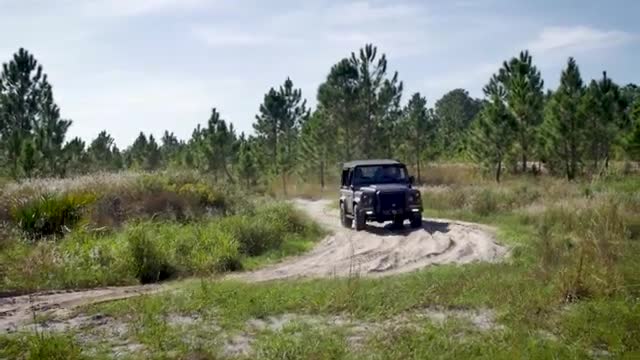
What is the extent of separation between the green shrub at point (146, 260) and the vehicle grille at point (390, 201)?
313 inches

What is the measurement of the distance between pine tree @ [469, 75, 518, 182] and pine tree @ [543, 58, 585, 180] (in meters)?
2.59

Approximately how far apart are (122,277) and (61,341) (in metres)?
5.79

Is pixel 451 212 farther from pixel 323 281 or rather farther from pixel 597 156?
pixel 597 156

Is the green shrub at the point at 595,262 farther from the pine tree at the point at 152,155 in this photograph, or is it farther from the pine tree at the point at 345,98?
the pine tree at the point at 152,155

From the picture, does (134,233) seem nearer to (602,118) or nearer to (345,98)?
(345,98)

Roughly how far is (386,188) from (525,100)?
27365 millimetres

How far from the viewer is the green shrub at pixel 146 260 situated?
12.8m

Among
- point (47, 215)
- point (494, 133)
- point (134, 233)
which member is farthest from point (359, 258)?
point (494, 133)

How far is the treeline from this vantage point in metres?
40.2

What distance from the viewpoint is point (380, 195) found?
64.0 ft

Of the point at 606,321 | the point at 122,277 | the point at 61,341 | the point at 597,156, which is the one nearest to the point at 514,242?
the point at 606,321

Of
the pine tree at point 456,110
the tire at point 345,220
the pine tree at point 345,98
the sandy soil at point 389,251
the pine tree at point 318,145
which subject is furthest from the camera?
the pine tree at point 456,110

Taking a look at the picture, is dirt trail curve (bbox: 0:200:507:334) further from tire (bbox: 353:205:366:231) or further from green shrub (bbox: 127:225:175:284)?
green shrub (bbox: 127:225:175:284)

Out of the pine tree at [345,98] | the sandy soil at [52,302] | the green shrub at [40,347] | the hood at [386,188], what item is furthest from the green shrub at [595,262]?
the pine tree at [345,98]
